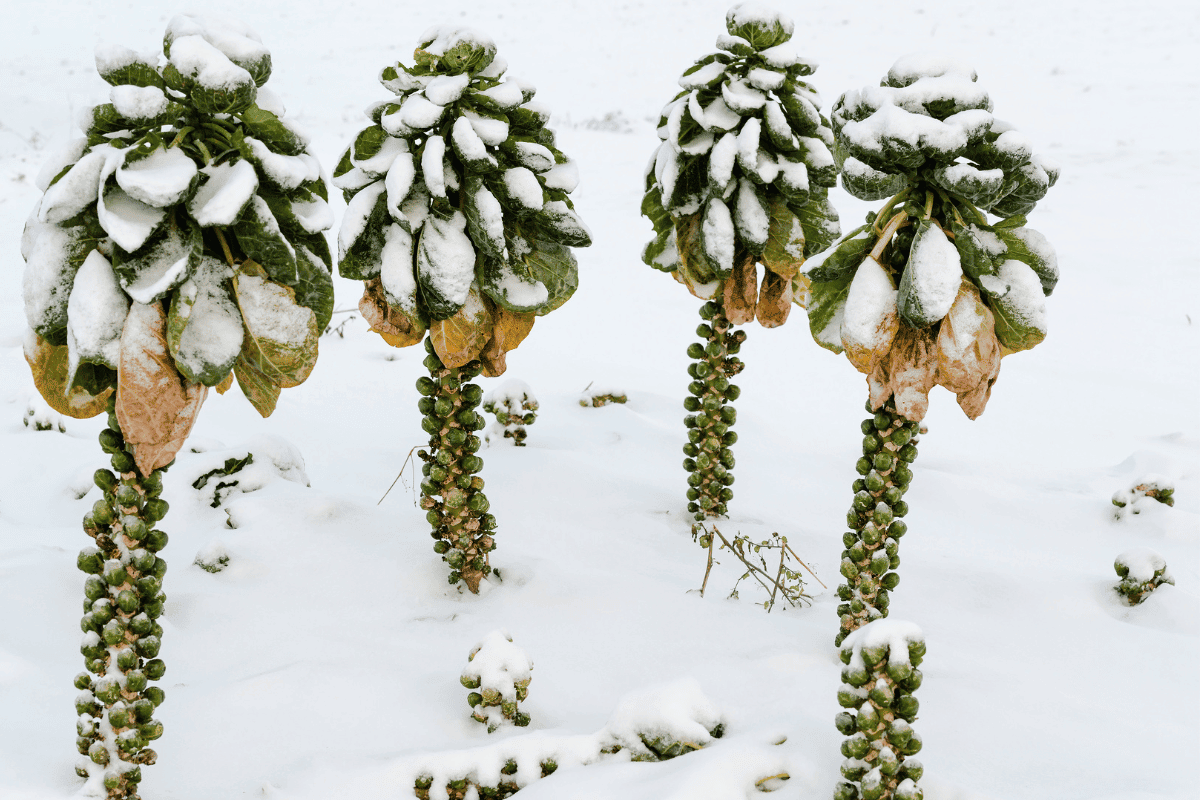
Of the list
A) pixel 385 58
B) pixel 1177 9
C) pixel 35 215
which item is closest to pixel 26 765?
pixel 35 215

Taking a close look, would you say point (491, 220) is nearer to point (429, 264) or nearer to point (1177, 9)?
point (429, 264)

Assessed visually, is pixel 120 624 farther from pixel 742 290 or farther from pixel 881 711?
pixel 742 290

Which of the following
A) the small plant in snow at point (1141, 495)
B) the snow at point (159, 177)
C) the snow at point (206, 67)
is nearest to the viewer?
the snow at point (159, 177)

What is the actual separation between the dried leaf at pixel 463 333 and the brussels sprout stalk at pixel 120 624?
91 cm

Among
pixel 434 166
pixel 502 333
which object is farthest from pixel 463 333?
pixel 434 166

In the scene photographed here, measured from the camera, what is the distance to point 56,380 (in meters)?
2.03

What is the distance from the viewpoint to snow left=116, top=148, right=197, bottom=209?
5.69 feet

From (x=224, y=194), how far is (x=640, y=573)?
75.5 inches

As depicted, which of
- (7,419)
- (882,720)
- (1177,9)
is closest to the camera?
(882,720)

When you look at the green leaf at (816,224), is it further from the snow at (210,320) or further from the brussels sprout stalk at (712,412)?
the snow at (210,320)

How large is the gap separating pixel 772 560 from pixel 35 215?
2.55 m

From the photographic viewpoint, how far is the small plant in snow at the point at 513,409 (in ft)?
13.6

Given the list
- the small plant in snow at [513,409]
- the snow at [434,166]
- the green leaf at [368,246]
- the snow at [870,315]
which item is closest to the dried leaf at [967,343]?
the snow at [870,315]

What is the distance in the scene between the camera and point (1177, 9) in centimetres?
1517
